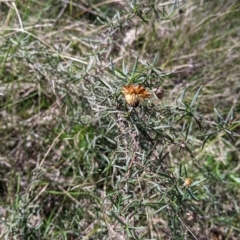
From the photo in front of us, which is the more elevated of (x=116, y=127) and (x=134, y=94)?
(x=134, y=94)

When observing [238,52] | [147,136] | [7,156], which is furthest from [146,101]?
[238,52]

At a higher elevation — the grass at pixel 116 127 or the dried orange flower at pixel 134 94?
the dried orange flower at pixel 134 94

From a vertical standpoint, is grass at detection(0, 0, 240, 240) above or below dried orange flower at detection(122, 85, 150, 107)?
below

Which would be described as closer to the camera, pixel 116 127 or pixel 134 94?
pixel 134 94

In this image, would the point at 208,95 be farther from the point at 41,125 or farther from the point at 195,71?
the point at 41,125
